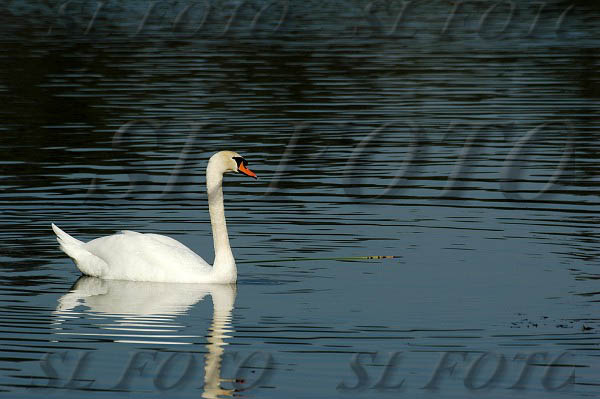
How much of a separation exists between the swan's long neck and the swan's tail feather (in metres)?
1.38

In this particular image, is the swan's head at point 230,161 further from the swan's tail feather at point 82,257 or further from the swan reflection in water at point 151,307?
the swan's tail feather at point 82,257

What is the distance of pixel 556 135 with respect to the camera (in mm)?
26406

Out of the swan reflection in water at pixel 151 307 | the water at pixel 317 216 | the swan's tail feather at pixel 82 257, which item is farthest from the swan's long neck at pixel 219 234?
the swan's tail feather at pixel 82 257

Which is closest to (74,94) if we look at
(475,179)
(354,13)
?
(475,179)

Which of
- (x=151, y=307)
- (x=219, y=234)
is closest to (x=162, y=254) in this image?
(x=219, y=234)

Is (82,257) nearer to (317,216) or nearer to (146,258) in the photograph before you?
(146,258)

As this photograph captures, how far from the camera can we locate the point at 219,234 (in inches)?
639

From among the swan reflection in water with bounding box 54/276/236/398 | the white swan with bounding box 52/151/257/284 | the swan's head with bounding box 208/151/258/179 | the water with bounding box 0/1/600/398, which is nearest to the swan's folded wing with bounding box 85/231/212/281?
the white swan with bounding box 52/151/257/284

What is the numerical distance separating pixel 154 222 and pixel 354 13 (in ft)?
124

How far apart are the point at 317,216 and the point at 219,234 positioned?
350 centimetres

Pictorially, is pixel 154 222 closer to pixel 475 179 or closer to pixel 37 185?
pixel 37 185

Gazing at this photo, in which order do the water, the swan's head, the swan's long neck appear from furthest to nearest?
the swan's head < the swan's long neck < the water

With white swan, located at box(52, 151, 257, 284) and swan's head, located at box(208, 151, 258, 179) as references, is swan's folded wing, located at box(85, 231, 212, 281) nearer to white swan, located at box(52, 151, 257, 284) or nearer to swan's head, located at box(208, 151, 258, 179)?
white swan, located at box(52, 151, 257, 284)

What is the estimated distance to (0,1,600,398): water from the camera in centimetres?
1255
